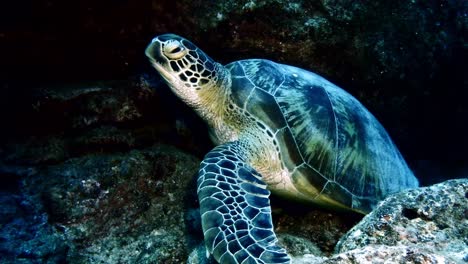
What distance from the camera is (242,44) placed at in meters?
3.59

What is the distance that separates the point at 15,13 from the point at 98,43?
78 centimetres

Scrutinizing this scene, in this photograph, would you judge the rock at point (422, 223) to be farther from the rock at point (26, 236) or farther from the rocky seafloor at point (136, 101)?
the rock at point (26, 236)

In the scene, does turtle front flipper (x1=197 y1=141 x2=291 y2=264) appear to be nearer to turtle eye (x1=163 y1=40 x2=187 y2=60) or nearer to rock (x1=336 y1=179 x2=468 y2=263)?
rock (x1=336 y1=179 x2=468 y2=263)

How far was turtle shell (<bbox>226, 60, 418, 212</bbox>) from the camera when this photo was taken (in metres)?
2.71

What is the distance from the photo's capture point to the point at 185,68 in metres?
2.85

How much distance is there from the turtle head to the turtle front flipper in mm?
750

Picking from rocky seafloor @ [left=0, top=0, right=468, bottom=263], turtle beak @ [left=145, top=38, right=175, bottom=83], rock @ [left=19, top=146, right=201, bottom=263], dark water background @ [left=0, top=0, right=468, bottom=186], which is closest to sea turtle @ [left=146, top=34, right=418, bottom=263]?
turtle beak @ [left=145, top=38, right=175, bottom=83]

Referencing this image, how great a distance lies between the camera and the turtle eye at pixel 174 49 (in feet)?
9.04

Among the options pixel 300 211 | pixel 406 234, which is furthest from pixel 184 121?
pixel 406 234

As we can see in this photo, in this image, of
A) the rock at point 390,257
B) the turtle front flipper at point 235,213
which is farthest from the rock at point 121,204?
the rock at point 390,257

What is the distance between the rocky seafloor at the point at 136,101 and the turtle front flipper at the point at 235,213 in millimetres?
323

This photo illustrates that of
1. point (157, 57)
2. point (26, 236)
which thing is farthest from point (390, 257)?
point (26, 236)

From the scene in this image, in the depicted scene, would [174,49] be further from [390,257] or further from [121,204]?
[390,257]

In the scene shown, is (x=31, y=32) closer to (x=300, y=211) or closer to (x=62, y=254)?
(x=62, y=254)
